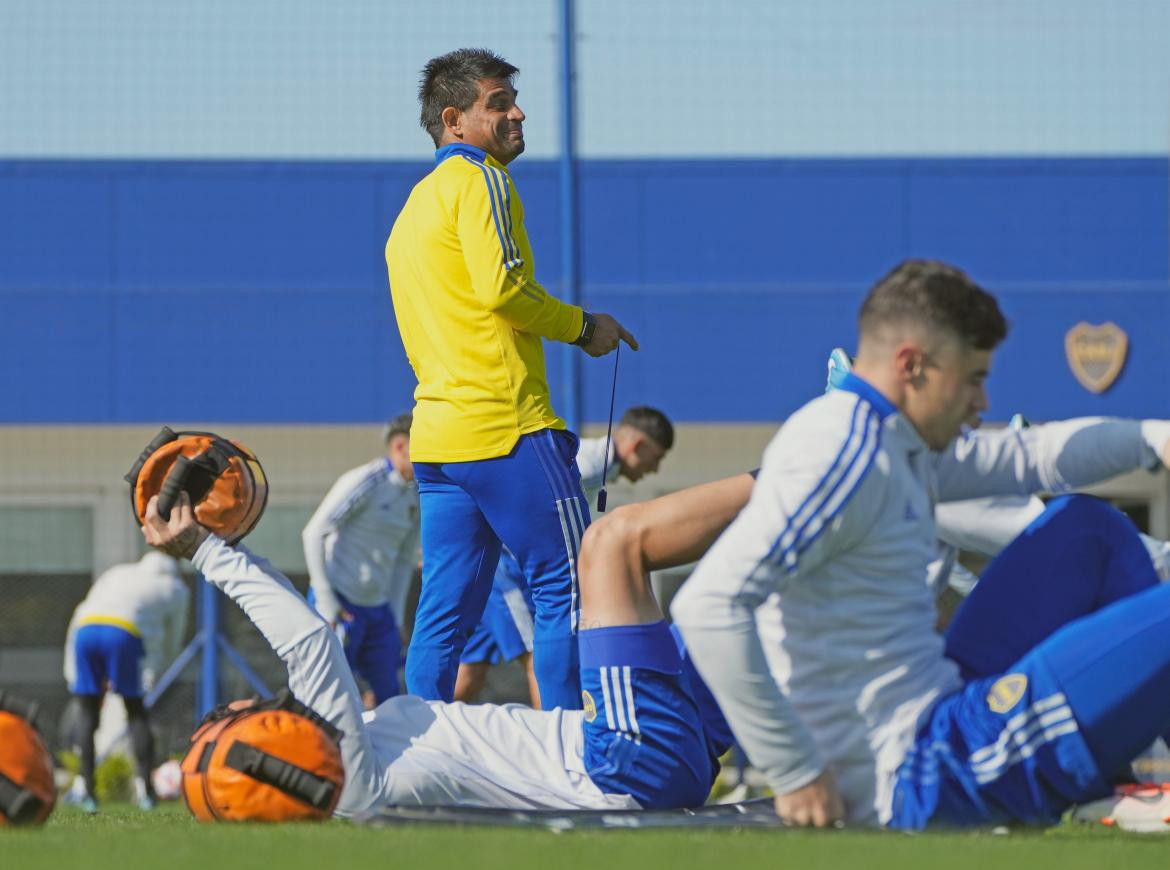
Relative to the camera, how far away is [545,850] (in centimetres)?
284

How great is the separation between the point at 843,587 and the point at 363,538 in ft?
19.0

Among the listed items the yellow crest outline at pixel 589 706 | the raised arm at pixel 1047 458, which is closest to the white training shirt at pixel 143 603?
the yellow crest outline at pixel 589 706

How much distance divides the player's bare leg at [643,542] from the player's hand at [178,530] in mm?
828

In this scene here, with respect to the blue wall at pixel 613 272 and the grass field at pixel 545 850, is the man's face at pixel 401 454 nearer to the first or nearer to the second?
the blue wall at pixel 613 272

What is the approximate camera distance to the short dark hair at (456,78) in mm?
5168

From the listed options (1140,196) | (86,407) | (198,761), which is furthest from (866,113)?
(198,761)

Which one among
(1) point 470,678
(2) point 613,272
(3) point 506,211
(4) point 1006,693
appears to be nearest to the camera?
(4) point 1006,693

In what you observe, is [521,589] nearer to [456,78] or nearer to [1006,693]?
[456,78]

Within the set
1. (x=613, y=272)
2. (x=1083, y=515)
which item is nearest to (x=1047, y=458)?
(x=1083, y=515)

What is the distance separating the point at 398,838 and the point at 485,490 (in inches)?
77.2

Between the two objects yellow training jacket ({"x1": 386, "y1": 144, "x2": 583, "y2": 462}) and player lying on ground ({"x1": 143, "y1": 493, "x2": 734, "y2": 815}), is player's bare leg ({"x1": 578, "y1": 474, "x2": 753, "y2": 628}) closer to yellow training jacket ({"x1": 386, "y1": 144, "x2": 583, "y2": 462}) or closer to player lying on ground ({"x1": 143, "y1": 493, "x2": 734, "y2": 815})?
player lying on ground ({"x1": 143, "y1": 493, "x2": 734, "y2": 815})

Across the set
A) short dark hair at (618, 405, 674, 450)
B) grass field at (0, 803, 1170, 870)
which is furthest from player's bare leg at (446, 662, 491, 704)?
grass field at (0, 803, 1170, 870)

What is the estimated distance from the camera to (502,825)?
3.38m

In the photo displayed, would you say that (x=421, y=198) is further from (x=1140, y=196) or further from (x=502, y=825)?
(x=1140, y=196)
